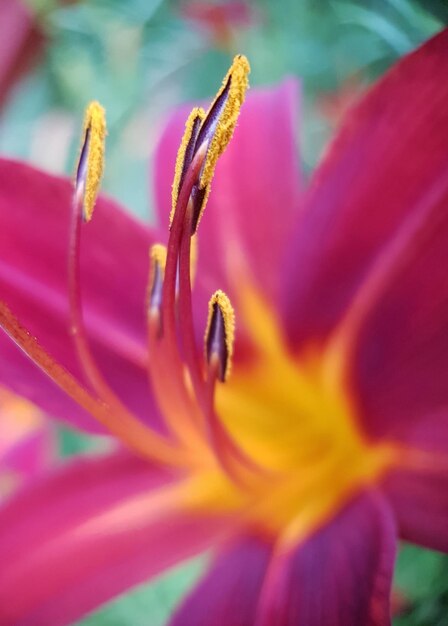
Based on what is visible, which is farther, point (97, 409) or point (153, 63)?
point (153, 63)

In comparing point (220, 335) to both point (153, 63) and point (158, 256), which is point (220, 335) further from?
point (153, 63)

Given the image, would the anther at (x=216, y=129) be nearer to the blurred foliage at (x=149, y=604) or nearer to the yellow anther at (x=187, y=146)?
the yellow anther at (x=187, y=146)

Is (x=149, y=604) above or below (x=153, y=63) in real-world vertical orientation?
below

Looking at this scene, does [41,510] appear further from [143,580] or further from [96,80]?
[96,80]

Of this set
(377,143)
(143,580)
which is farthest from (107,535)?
(377,143)

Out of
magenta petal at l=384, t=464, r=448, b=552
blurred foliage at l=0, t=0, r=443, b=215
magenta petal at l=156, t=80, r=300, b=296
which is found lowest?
magenta petal at l=384, t=464, r=448, b=552

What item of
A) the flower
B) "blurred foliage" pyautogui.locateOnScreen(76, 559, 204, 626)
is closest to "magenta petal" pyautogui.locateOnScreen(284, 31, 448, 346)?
the flower

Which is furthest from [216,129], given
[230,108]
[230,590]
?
[230,590]

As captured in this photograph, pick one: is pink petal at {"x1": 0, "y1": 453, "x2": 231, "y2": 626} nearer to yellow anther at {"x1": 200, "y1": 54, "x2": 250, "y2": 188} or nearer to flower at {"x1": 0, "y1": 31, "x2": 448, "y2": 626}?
flower at {"x1": 0, "y1": 31, "x2": 448, "y2": 626}
